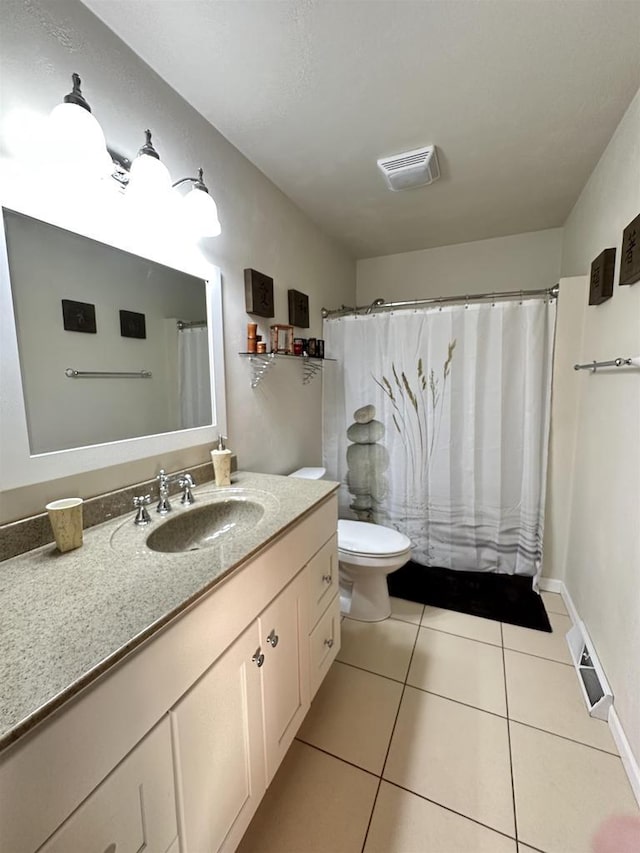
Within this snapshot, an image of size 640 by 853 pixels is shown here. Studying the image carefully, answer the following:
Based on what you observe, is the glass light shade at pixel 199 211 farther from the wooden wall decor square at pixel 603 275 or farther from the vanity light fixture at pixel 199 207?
the wooden wall decor square at pixel 603 275

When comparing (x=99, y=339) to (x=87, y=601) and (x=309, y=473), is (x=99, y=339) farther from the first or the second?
(x=309, y=473)

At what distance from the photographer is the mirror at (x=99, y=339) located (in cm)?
92

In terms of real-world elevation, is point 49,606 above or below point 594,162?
below

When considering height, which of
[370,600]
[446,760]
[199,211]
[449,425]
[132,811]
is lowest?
[446,760]

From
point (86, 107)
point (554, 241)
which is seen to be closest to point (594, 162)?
point (554, 241)

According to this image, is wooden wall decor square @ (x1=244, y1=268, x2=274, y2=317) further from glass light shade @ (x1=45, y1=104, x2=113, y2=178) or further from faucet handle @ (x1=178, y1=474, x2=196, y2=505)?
faucet handle @ (x1=178, y1=474, x2=196, y2=505)

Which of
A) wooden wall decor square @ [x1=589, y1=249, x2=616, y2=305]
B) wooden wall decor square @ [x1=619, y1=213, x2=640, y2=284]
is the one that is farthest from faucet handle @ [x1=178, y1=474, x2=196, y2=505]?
wooden wall decor square @ [x1=589, y1=249, x2=616, y2=305]

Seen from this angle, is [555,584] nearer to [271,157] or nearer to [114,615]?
[114,615]

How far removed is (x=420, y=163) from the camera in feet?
5.35

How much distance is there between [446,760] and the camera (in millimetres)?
1195

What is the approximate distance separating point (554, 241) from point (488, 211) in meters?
0.62

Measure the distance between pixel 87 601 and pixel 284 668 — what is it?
62 centimetres

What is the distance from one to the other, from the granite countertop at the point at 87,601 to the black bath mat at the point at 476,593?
1366 mm

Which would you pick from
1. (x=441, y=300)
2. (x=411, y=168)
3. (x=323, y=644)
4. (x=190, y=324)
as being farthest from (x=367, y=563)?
(x=411, y=168)
